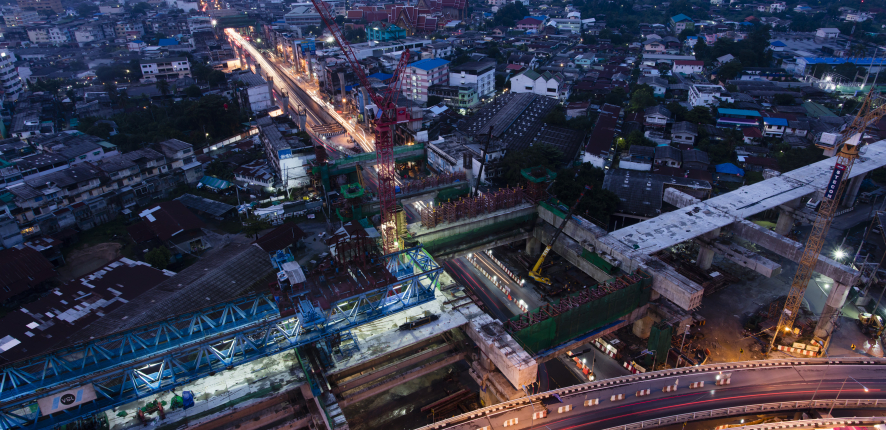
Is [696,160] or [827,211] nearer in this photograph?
[827,211]

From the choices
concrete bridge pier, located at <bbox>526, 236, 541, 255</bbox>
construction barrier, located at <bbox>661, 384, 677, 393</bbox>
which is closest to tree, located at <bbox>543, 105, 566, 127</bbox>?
concrete bridge pier, located at <bbox>526, 236, 541, 255</bbox>

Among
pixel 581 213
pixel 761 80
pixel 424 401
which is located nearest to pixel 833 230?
pixel 581 213

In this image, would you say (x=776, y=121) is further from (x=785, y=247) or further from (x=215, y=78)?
(x=215, y=78)

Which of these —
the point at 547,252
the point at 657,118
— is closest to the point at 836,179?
the point at 547,252

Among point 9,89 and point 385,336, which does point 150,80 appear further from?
point 385,336

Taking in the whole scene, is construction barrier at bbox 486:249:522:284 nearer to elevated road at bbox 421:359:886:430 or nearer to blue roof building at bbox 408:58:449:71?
elevated road at bbox 421:359:886:430
